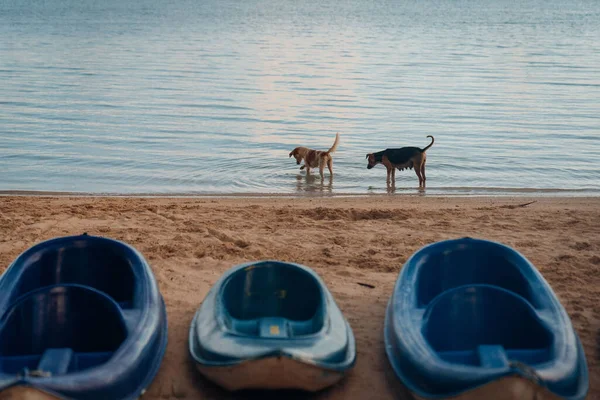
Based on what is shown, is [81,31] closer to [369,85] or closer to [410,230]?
[369,85]

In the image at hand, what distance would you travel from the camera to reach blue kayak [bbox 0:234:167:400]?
193 inches

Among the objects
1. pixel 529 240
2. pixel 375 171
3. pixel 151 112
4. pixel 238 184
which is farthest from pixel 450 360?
pixel 151 112

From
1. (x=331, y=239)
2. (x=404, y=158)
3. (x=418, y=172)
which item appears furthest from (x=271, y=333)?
(x=418, y=172)

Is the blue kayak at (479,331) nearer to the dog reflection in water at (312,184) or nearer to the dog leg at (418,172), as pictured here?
the dog leg at (418,172)

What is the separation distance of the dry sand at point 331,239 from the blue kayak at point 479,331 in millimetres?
483

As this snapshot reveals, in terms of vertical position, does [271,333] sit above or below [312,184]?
above

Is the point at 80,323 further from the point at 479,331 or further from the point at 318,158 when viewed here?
the point at 318,158

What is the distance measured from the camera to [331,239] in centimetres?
900

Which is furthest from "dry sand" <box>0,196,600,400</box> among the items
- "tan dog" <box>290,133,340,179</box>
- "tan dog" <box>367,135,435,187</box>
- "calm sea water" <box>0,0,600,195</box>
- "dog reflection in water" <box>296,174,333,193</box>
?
"calm sea water" <box>0,0,600,195</box>

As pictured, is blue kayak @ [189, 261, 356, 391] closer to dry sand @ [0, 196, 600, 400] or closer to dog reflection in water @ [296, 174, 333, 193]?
dry sand @ [0, 196, 600, 400]

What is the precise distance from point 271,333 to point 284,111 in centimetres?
1768

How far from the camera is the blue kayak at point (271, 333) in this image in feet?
16.5

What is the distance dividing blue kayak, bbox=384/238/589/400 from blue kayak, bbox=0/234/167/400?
188 cm

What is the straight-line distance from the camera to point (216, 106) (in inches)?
926
